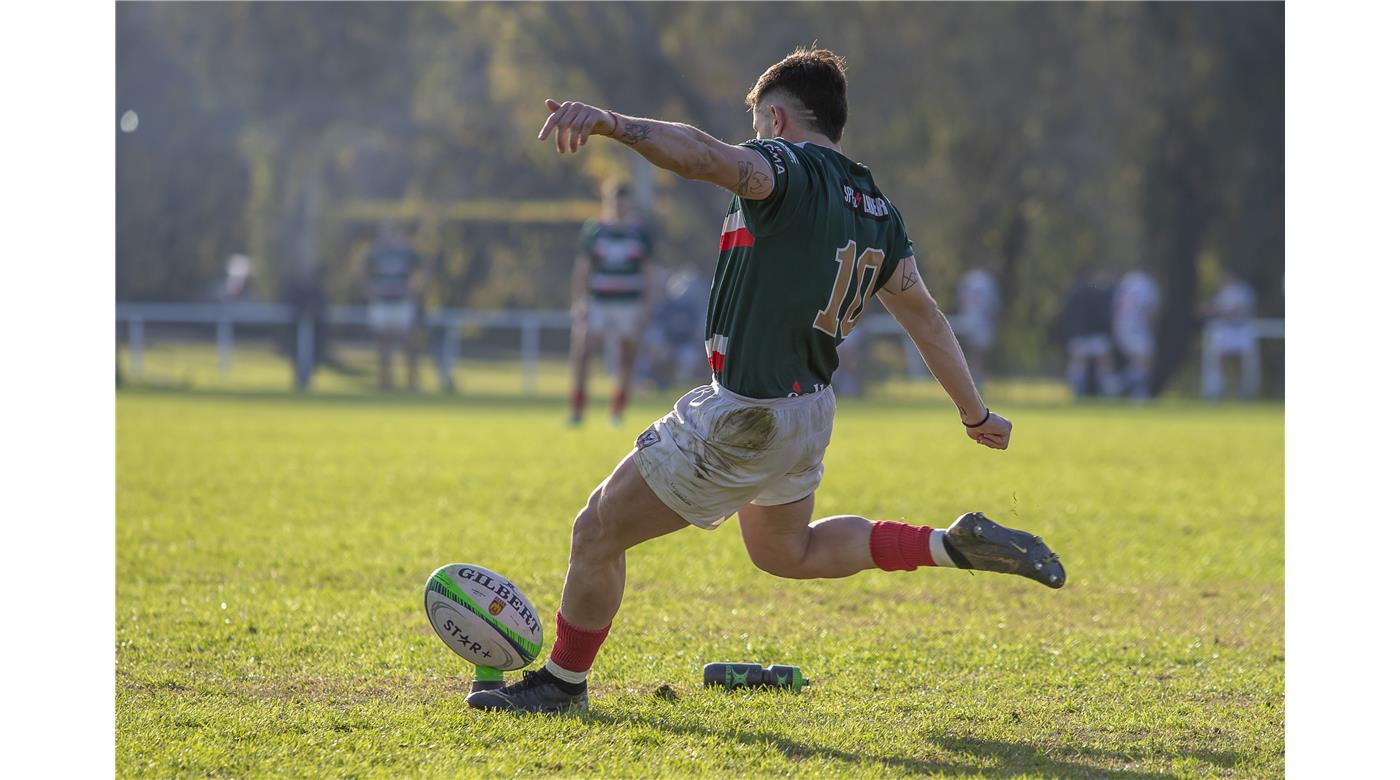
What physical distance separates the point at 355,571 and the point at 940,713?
3.37 metres

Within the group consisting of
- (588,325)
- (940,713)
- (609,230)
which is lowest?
(940,713)

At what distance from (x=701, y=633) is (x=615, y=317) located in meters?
10.6

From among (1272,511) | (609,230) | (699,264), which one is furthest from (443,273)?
(1272,511)

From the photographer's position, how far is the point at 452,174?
3684 centimetres

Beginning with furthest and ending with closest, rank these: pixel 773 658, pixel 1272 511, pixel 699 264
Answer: pixel 699 264, pixel 1272 511, pixel 773 658

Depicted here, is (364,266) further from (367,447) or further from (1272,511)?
(1272,511)

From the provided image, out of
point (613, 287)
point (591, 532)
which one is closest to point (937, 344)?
point (591, 532)

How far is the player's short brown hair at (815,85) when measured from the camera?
A: 441 cm

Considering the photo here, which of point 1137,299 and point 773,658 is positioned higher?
point 1137,299

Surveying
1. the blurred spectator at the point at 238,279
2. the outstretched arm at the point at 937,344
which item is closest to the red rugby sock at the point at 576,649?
the outstretched arm at the point at 937,344

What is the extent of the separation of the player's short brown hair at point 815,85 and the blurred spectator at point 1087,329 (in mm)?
21470

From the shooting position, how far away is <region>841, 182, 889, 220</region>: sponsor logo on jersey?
438 centimetres

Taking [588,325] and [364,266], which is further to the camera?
[364,266]

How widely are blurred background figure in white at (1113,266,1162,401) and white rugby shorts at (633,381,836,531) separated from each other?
2115 centimetres
